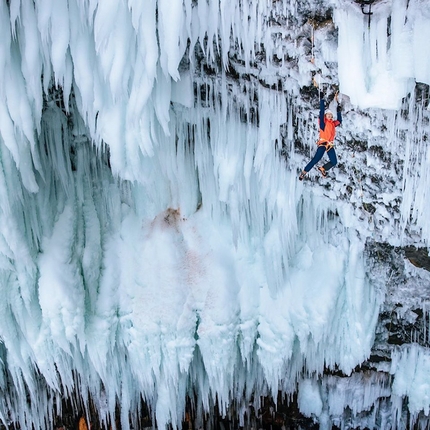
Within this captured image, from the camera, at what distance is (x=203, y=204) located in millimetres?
4312

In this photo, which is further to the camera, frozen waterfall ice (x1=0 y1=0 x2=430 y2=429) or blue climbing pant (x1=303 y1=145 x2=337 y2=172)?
blue climbing pant (x1=303 y1=145 x2=337 y2=172)

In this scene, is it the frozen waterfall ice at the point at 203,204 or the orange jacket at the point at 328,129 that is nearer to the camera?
the frozen waterfall ice at the point at 203,204

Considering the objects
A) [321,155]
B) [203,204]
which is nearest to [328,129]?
[321,155]

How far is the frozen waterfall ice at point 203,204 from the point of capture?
3.11 m

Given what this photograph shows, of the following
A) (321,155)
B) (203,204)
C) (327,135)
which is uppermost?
(327,135)

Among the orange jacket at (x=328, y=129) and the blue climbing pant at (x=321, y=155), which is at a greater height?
the orange jacket at (x=328, y=129)

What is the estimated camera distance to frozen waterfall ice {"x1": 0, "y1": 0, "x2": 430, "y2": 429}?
311cm

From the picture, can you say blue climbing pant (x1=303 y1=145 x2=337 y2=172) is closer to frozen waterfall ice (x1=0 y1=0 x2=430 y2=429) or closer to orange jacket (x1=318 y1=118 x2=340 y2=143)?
orange jacket (x1=318 y1=118 x2=340 y2=143)

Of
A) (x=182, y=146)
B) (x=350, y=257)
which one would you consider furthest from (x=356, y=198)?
(x=182, y=146)

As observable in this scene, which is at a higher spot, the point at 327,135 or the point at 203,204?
the point at 327,135

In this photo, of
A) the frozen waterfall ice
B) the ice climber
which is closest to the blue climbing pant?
the ice climber

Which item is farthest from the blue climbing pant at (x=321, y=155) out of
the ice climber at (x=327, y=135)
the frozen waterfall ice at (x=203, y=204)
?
the frozen waterfall ice at (x=203, y=204)

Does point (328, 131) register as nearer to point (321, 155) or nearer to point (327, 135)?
point (327, 135)

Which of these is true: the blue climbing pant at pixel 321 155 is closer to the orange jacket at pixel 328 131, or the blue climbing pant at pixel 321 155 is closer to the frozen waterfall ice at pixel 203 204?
the orange jacket at pixel 328 131
